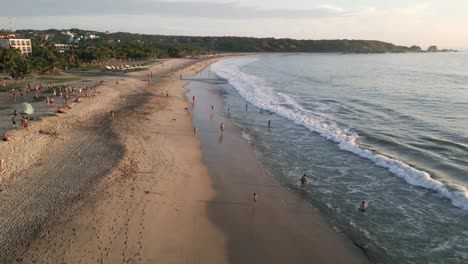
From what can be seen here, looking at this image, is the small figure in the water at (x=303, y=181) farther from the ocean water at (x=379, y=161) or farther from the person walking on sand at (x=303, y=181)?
the ocean water at (x=379, y=161)

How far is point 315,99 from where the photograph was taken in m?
48.0

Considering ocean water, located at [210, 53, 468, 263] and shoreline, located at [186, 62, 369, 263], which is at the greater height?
ocean water, located at [210, 53, 468, 263]

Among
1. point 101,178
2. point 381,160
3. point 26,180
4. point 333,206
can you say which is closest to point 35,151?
point 26,180

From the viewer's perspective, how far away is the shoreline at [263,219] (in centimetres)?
1389

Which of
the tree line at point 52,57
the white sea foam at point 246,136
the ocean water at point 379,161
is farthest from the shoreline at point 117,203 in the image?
the tree line at point 52,57

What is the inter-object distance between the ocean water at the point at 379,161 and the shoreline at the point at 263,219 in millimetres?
810

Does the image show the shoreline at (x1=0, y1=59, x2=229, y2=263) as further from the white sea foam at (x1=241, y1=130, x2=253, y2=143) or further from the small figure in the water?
the small figure in the water

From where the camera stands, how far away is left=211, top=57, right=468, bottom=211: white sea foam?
19.5m

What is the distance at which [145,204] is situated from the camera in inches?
656

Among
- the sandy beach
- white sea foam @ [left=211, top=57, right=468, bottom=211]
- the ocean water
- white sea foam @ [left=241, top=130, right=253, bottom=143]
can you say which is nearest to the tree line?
the sandy beach

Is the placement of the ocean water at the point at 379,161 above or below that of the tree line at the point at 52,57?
below

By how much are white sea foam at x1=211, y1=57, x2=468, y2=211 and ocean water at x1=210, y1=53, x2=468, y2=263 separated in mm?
78

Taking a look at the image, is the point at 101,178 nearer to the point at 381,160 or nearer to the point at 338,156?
the point at 338,156

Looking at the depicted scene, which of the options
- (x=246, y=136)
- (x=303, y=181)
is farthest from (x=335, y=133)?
(x=303, y=181)
